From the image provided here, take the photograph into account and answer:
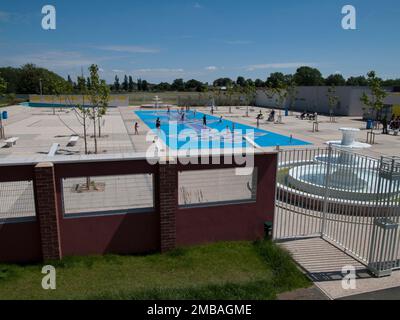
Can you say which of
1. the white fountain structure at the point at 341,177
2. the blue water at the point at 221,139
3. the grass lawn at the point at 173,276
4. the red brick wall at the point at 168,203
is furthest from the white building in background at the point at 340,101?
the red brick wall at the point at 168,203

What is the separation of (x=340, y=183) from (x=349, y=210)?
0.73 m

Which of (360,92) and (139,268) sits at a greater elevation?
(360,92)

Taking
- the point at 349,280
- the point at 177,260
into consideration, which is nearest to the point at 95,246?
the point at 177,260

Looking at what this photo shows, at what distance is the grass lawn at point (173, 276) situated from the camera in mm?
5398

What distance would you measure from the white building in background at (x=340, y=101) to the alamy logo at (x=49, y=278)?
33708 millimetres

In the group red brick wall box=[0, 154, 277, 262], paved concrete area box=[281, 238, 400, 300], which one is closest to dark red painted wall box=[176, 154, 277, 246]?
red brick wall box=[0, 154, 277, 262]

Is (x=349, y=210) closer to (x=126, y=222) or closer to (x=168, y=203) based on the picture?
(x=168, y=203)

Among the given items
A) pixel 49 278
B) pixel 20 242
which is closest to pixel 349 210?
pixel 49 278

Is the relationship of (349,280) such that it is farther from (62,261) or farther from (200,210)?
(62,261)

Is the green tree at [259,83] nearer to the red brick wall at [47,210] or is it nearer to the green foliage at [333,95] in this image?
the green foliage at [333,95]

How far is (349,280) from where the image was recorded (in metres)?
6.04

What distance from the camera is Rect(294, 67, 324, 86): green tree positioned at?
10769 centimetres

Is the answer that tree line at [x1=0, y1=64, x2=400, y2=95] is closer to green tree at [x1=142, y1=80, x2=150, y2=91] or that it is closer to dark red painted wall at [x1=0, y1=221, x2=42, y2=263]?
green tree at [x1=142, y1=80, x2=150, y2=91]
